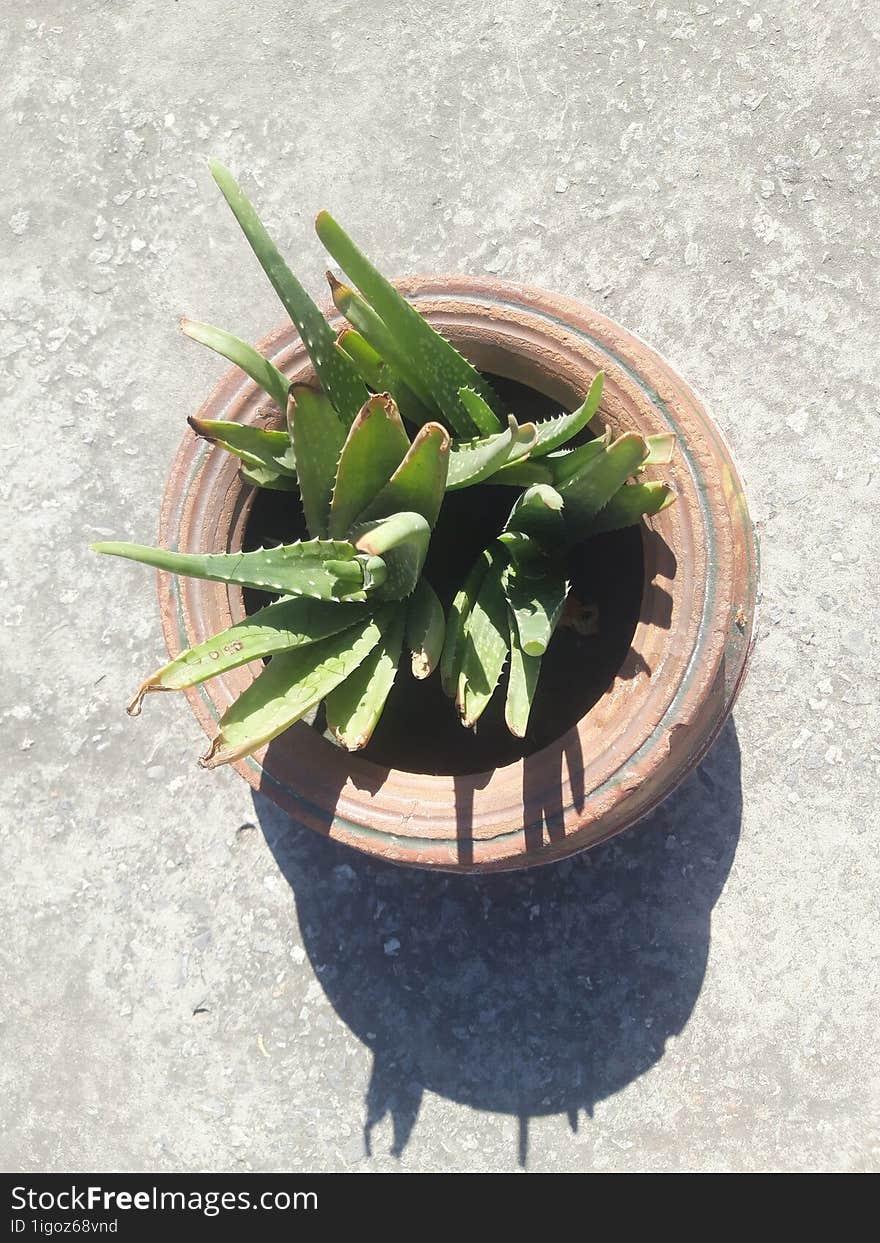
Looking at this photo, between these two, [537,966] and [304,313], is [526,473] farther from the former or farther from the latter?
[537,966]

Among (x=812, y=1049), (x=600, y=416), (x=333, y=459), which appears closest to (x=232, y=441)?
(x=333, y=459)

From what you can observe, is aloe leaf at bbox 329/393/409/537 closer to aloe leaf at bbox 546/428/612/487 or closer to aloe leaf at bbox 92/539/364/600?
aloe leaf at bbox 92/539/364/600

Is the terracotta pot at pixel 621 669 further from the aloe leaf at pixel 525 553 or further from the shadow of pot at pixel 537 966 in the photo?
the shadow of pot at pixel 537 966

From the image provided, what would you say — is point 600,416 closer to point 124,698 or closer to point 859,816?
point 859,816

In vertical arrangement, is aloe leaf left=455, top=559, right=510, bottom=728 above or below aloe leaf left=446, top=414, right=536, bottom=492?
below

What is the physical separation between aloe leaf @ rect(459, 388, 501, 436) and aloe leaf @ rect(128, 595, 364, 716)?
21 cm

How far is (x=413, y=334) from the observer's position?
92cm

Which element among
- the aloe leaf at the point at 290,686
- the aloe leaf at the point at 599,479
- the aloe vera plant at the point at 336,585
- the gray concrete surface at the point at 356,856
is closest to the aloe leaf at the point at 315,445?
the aloe vera plant at the point at 336,585

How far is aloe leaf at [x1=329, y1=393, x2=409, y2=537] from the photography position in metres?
0.83

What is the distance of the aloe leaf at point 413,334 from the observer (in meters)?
0.84

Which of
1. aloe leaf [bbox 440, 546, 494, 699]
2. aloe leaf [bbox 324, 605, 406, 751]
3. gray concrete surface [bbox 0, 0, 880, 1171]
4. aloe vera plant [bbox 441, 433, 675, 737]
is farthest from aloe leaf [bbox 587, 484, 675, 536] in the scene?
gray concrete surface [bbox 0, 0, 880, 1171]

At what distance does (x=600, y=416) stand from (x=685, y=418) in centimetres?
8

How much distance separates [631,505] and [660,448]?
0.19 ft

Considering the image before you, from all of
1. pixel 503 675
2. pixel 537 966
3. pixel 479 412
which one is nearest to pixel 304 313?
pixel 479 412
